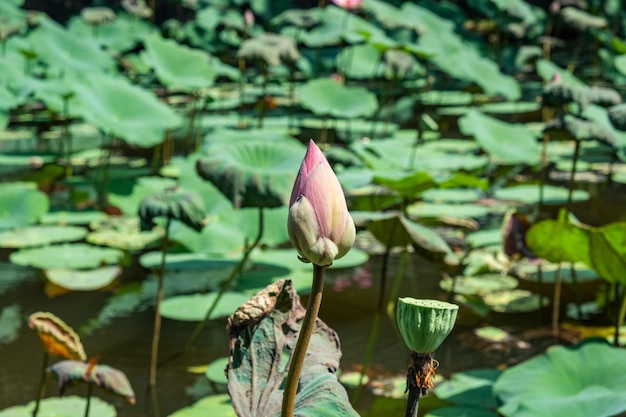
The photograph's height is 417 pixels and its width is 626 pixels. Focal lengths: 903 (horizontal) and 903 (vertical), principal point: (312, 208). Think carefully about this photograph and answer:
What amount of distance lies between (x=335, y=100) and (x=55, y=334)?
318cm

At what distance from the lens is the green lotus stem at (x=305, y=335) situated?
636 mm

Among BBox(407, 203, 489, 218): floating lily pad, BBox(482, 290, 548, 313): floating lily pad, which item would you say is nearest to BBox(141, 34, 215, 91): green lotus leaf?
BBox(407, 203, 489, 218): floating lily pad

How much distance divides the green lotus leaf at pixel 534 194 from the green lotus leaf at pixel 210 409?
204 centimetres

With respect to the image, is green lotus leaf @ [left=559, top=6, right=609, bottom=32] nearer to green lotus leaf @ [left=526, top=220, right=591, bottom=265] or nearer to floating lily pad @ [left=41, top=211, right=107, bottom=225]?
floating lily pad @ [left=41, top=211, right=107, bottom=225]

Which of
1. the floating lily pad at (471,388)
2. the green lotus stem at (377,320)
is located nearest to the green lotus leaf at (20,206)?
the green lotus stem at (377,320)

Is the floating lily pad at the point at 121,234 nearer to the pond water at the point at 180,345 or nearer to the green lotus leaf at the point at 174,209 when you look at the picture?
the pond water at the point at 180,345

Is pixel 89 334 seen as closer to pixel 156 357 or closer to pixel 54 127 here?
pixel 156 357

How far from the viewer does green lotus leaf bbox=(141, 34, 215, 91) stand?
4.62m

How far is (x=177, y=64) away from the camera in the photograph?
15.6 feet

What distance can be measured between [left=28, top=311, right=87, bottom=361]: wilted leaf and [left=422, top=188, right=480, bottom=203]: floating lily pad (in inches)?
88.6

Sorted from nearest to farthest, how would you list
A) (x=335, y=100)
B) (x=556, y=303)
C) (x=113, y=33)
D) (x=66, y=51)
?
1. (x=556, y=303)
2. (x=335, y=100)
3. (x=66, y=51)
4. (x=113, y=33)

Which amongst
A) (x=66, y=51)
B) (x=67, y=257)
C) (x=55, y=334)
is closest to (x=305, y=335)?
(x=55, y=334)

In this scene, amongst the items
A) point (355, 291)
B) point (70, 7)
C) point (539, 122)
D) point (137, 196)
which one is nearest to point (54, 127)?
point (137, 196)

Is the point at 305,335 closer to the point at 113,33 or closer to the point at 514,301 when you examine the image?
the point at 514,301
